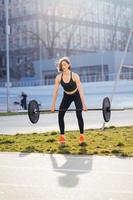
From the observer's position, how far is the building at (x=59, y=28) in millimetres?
82562

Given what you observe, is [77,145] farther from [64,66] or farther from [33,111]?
[33,111]

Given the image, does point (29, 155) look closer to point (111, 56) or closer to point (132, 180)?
point (132, 180)

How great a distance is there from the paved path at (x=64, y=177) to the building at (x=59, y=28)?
228 ft

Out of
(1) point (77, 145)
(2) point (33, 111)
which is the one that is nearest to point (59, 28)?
(2) point (33, 111)

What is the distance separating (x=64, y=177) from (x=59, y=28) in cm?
7711

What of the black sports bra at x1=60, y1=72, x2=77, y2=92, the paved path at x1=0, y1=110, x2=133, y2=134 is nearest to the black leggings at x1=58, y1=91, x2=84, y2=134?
the black sports bra at x1=60, y1=72, x2=77, y2=92

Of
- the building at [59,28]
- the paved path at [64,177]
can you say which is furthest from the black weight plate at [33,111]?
the building at [59,28]

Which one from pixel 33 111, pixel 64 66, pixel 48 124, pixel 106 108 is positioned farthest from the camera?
pixel 48 124

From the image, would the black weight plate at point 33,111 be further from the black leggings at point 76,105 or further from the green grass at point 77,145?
the black leggings at point 76,105

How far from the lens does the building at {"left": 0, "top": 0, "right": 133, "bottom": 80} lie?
82.6 meters

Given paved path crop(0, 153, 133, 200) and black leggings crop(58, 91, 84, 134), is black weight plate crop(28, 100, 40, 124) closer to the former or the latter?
black leggings crop(58, 91, 84, 134)

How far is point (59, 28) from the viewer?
277ft

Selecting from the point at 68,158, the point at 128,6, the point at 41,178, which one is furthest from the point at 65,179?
the point at 128,6

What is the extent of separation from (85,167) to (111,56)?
197 ft
